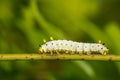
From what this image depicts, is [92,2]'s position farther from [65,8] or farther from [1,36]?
[1,36]

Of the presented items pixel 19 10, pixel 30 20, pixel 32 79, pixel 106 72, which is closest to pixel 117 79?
pixel 106 72

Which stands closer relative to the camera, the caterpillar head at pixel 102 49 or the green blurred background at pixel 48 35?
the caterpillar head at pixel 102 49

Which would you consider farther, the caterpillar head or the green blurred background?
the green blurred background

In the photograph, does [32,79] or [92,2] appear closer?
[32,79]

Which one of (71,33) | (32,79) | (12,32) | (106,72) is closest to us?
(106,72)

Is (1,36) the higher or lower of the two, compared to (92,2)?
lower

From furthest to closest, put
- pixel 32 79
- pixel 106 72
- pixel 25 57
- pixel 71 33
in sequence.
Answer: pixel 71 33, pixel 32 79, pixel 106 72, pixel 25 57

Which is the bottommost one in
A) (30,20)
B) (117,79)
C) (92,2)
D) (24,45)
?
(117,79)
